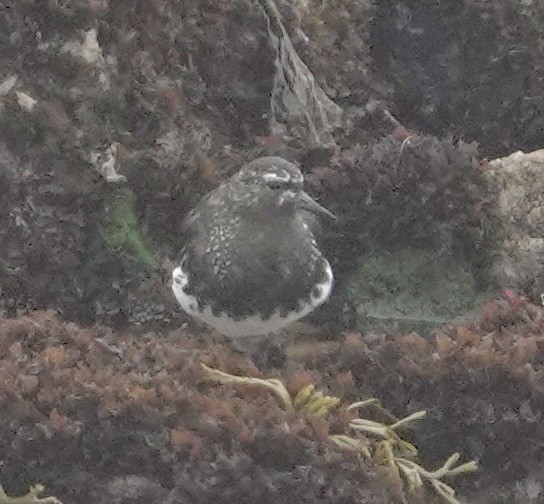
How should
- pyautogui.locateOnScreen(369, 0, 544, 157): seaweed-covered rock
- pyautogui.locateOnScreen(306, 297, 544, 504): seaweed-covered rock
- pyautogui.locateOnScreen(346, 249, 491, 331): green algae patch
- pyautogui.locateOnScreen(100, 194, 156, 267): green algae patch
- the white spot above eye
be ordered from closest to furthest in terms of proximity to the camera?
pyautogui.locateOnScreen(306, 297, 544, 504): seaweed-covered rock
the white spot above eye
pyautogui.locateOnScreen(100, 194, 156, 267): green algae patch
pyautogui.locateOnScreen(346, 249, 491, 331): green algae patch
pyautogui.locateOnScreen(369, 0, 544, 157): seaweed-covered rock

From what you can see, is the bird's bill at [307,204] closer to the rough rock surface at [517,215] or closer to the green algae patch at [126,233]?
the green algae patch at [126,233]

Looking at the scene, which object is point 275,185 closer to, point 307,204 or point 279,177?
point 279,177

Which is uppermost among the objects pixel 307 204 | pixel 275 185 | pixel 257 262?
pixel 275 185

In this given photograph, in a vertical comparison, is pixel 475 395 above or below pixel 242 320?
above

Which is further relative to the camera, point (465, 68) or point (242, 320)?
point (465, 68)

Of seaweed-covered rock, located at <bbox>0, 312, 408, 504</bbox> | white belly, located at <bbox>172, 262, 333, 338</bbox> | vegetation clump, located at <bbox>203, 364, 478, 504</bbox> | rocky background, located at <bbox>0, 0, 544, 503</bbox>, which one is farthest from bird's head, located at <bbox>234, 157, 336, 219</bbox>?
seaweed-covered rock, located at <bbox>0, 312, 408, 504</bbox>

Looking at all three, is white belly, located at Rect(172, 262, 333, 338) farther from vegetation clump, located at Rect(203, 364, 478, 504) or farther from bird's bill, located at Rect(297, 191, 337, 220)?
vegetation clump, located at Rect(203, 364, 478, 504)

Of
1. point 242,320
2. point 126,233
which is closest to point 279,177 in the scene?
point 242,320

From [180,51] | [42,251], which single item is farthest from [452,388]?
[180,51]
